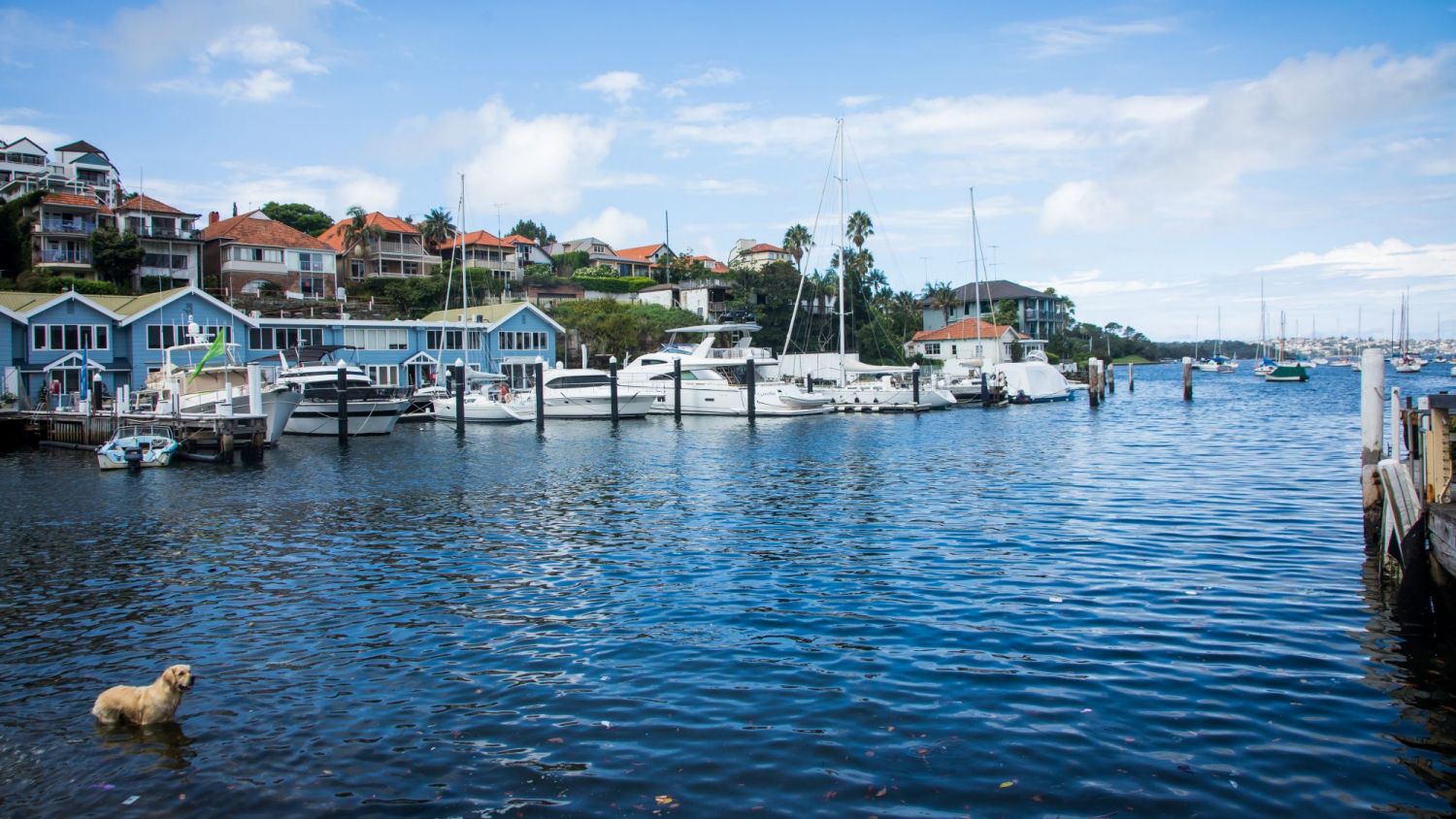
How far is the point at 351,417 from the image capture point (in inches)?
1873

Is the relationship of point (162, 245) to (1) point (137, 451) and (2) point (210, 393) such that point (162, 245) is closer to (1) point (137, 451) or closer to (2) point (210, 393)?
(2) point (210, 393)

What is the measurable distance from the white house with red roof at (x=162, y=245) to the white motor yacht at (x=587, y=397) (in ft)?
121

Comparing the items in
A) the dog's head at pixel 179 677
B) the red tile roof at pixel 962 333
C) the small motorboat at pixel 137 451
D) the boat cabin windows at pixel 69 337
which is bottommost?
the dog's head at pixel 179 677

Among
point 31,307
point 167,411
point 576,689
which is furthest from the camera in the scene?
point 31,307

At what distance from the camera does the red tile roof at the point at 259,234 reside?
7975 cm

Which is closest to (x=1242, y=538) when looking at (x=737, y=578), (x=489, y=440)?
(x=737, y=578)

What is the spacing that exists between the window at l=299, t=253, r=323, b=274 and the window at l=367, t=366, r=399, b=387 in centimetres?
1896

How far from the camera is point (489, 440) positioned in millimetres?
45031

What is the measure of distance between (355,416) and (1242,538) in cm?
4061

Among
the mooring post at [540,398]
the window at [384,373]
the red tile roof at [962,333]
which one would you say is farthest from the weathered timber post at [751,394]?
the red tile roof at [962,333]

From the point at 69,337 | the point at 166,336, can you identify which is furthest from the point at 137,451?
the point at 166,336

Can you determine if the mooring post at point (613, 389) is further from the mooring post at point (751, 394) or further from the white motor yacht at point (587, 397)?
the mooring post at point (751, 394)

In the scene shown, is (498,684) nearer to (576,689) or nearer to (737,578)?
(576,689)

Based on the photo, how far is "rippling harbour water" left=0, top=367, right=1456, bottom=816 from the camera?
827cm
